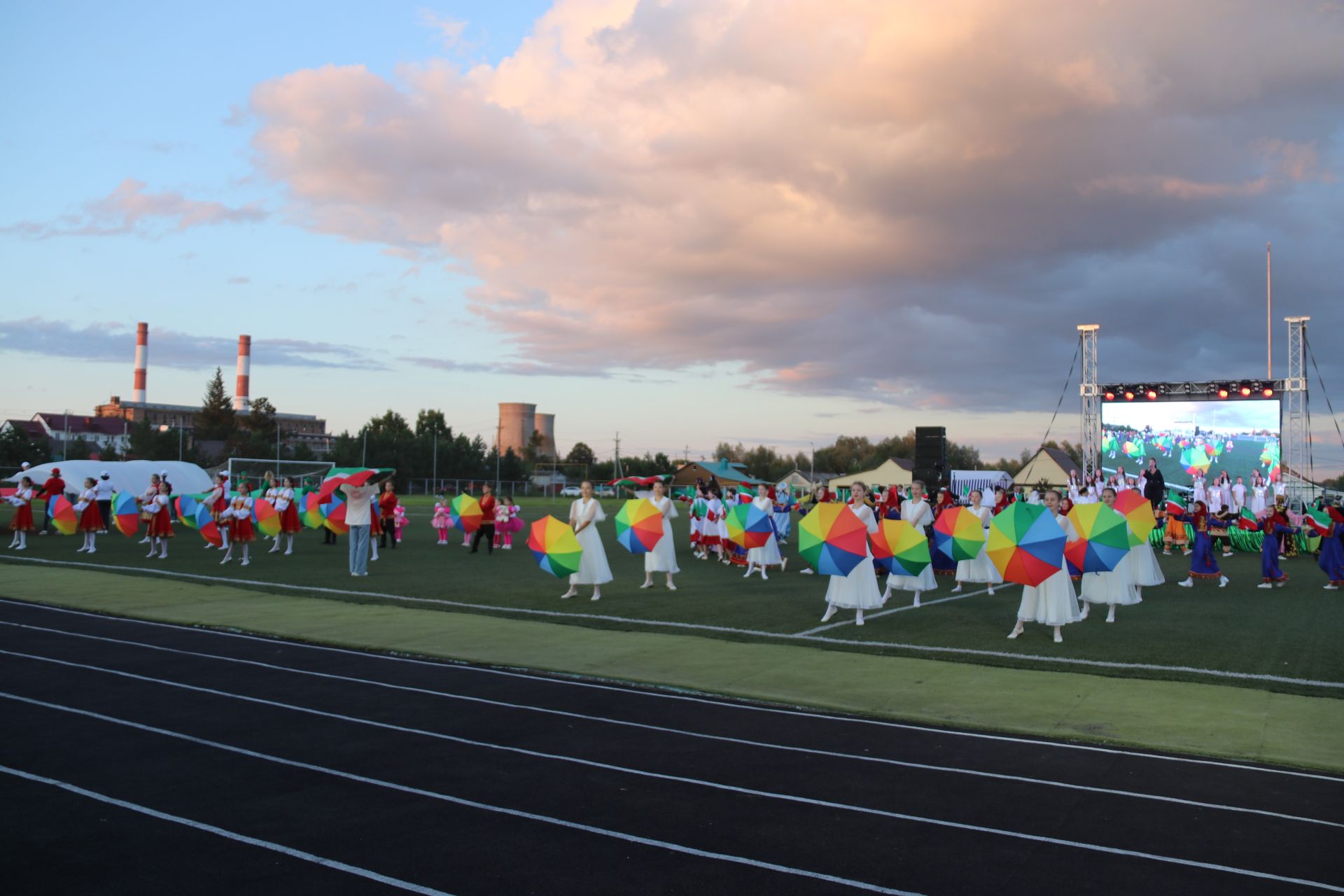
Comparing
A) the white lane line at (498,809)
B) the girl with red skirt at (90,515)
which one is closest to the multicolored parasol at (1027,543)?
the white lane line at (498,809)

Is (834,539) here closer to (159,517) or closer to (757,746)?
(757,746)

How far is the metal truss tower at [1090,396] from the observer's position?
34.9 metres

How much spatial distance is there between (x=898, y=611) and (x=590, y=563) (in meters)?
5.20

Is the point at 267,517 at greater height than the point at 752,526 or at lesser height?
lesser

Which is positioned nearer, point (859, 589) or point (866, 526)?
point (866, 526)

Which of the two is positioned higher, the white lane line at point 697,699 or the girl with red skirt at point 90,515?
the girl with red skirt at point 90,515

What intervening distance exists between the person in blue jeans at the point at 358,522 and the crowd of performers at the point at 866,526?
29 mm

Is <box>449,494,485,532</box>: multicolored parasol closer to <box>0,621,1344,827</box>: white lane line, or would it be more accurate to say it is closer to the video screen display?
<box>0,621,1344,827</box>: white lane line

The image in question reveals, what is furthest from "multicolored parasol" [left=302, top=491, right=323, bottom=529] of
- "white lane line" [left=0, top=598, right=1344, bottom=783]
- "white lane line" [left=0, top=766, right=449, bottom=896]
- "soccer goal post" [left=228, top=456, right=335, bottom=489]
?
"white lane line" [left=0, top=766, right=449, bottom=896]

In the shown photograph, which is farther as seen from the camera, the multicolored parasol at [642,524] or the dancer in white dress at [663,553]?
the dancer in white dress at [663,553]

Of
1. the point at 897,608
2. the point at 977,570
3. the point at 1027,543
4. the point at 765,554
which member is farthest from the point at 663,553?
the point at 1027,543

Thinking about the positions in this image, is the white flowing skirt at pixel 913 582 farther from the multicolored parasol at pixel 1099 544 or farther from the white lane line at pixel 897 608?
the multicolored parasol at pixel 1099 544

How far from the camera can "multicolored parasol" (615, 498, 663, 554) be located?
56.3 ft

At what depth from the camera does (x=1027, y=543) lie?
11570 millimetres
